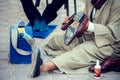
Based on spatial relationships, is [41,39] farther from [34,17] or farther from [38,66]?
[38,66]

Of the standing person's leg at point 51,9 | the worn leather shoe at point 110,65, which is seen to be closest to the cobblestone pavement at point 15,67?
the worn leather shoe at point 110,65

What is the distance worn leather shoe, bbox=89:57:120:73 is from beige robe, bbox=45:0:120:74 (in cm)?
6

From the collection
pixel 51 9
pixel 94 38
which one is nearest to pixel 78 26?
pixel 94 38

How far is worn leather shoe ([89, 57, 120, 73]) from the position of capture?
384 centimetres

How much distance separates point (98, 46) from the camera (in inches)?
152

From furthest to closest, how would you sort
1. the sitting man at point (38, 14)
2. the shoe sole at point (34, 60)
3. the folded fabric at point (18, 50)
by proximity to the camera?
the sitting man at point (38, 14) < the folded fabric at point (18, 50) < the shoe sole at point (34, 60)

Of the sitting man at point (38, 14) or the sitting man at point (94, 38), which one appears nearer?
the sitting man at point (94, 38)

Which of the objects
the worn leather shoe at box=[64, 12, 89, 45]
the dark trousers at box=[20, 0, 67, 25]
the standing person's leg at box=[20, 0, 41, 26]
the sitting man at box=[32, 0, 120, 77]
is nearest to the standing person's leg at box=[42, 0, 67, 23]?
→ the dark trousers at box=[20, 0, 67, 25]

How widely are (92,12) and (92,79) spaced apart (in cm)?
71

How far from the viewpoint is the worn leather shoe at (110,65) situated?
384 centimetres

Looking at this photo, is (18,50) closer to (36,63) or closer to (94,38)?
(36,63)

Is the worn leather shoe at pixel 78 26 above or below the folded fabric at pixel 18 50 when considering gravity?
above

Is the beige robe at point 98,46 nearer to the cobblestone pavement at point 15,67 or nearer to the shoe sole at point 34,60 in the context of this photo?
the cobblestone pavement at point 15,67

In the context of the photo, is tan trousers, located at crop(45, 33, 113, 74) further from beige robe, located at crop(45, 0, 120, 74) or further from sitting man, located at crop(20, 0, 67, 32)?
sitting man, located at crop(20, 0, 67, 32)
